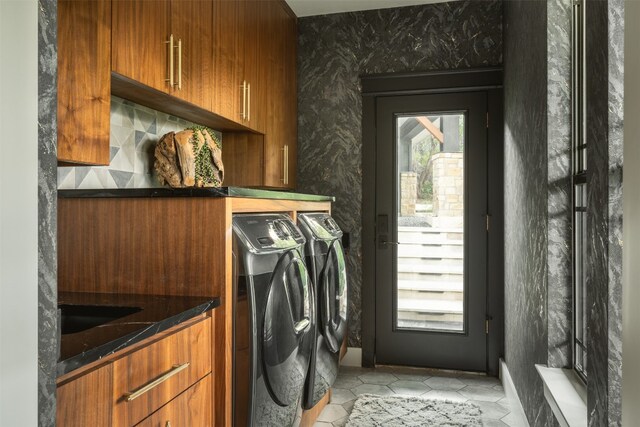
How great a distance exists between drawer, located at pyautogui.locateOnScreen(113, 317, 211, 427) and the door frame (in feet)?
7.19

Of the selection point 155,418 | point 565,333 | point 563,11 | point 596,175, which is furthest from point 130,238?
point 563,11

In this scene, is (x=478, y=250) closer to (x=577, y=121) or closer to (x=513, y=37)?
(x=513, y=37)

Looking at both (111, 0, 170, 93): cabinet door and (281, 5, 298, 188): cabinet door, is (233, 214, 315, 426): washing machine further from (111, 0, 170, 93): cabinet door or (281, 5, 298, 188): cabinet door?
(281, 5, 298, 188): cabinet door

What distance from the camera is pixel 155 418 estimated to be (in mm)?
1234

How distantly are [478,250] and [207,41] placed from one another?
227 cm

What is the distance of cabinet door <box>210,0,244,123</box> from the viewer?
7.90ft

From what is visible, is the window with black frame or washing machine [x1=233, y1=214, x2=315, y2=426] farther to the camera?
the window with black frame

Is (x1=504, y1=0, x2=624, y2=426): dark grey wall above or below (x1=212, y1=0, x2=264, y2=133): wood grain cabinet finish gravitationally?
below

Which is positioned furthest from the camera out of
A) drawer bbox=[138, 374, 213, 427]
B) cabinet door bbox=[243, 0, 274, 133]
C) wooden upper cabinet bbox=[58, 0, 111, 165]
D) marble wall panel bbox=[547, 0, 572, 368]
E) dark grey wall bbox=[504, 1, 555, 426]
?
cabinet door bbox=[243, 0, 274, 133]

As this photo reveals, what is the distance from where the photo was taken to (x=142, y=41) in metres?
1.81

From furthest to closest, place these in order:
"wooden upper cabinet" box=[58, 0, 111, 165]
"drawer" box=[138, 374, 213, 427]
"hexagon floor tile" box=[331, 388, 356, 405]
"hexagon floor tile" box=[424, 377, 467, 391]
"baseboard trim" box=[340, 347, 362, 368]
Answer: "baseboard trim" box=[340, 347, 362, 368] < "hexagon floor tile" box=[424, 377, 467, 391] < "hexagon floor tile" box=[331, 388, 356, 405] < "wooden upper cabinet" box=[58, 0, 111, 165] < "drawer" box=[138, 374, 213, 427]

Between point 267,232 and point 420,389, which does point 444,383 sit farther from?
point 267,232

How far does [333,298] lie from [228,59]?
1.36m

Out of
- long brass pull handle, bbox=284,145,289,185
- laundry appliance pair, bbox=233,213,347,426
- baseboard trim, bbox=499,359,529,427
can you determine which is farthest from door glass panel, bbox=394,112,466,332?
laundry appliance pair, bbox=233,213,347,426
